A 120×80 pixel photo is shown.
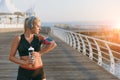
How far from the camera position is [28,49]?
445 cm

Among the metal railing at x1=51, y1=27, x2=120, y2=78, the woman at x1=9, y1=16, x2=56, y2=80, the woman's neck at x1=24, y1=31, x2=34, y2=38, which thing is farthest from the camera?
the metal railing at x1=51, y1=27, x2=120, y2=78

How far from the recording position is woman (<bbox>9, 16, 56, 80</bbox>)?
4414 mm

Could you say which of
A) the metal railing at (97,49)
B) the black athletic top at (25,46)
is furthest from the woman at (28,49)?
the metal railing at (97,49)

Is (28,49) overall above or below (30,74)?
above

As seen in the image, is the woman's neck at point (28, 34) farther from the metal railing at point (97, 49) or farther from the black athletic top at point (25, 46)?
the metal railing at point (97, 49)

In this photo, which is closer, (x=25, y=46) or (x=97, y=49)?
(x=25, y=46)

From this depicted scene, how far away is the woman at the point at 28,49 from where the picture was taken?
4414 mm

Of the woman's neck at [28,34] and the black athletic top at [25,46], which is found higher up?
the woman's neck at [28,34]

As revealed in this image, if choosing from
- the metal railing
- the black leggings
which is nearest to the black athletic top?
the black leggings

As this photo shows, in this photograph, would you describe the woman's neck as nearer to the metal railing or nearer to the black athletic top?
the black athletic top

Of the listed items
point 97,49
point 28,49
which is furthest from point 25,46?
point 97,49

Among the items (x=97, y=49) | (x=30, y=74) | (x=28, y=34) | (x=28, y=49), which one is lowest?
(x=97, y=49)

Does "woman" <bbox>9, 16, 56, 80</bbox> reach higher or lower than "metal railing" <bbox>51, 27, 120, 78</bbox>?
higher

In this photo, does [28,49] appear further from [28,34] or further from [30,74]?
[30,74]
